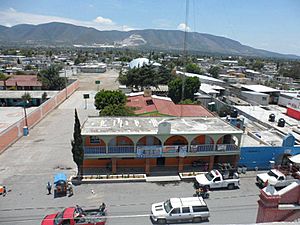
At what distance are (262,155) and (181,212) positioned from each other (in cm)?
979

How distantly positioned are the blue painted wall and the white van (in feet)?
24.8

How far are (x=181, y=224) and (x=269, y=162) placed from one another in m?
10.2

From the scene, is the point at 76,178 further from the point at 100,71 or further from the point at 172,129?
the point at 100,71

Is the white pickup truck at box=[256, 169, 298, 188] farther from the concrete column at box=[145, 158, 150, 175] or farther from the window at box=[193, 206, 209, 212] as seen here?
the concrete column at box=[145, 158, 150, 175]

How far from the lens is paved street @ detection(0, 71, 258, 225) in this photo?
1376cm

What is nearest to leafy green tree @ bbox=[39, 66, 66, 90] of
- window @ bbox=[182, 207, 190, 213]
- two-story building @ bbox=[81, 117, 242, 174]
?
Result: two-story building @ bbox=[81, 117, 242, 174]

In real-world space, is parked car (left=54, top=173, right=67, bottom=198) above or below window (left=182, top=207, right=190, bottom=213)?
below

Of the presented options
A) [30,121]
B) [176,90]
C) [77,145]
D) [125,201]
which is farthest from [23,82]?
[125,201]

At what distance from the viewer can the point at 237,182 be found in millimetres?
16953

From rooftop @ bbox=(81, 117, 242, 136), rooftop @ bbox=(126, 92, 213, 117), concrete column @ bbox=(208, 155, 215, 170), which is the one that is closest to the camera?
rooftop @ bbox=(81, 117, 242, 136)

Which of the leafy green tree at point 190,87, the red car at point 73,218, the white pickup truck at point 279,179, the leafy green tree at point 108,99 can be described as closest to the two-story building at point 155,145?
the white pickup truck at point 279,179

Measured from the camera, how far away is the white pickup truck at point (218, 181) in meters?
16.6

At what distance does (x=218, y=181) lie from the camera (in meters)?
16.7

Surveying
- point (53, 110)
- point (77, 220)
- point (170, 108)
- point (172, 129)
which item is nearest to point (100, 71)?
point (53, 110)
